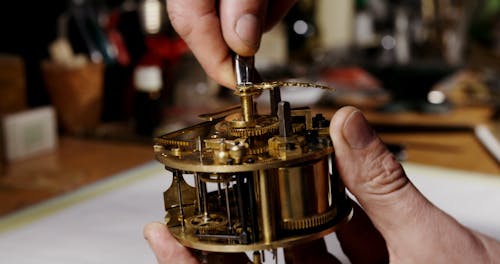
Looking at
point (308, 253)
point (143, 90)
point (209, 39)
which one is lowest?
point (308, 253)

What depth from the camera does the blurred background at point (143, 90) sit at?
1.50 metres

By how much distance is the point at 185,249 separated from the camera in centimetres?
70

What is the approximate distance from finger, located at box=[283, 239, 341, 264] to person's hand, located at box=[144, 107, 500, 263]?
0.14m

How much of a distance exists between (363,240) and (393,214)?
6.1 inches

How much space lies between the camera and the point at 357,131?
2.12ft

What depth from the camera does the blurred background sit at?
1497mm

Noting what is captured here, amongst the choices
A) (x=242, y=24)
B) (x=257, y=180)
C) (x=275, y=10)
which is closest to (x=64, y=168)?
(x=275, y=10)

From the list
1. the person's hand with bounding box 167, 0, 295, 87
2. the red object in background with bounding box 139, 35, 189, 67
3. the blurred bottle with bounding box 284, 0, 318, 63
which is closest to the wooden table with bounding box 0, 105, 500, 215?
the red object in background with bounding box 139, 35, 189, 67

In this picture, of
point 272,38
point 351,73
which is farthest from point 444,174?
point 272,38

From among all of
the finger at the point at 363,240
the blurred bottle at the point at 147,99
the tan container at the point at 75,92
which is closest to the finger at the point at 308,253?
the finger at the point at 363,240

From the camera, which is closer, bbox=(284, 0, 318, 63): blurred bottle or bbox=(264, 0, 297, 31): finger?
bbox=(264, 0, 297, 31): finger

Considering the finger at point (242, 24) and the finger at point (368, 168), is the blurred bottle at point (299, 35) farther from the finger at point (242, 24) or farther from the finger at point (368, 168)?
the finger at point (368, 168)

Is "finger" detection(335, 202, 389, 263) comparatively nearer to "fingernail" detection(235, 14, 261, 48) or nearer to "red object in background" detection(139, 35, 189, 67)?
"fingernail" detection(235, 14, 261, 48)

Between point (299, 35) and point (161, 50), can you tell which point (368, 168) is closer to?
point (161, 50)
